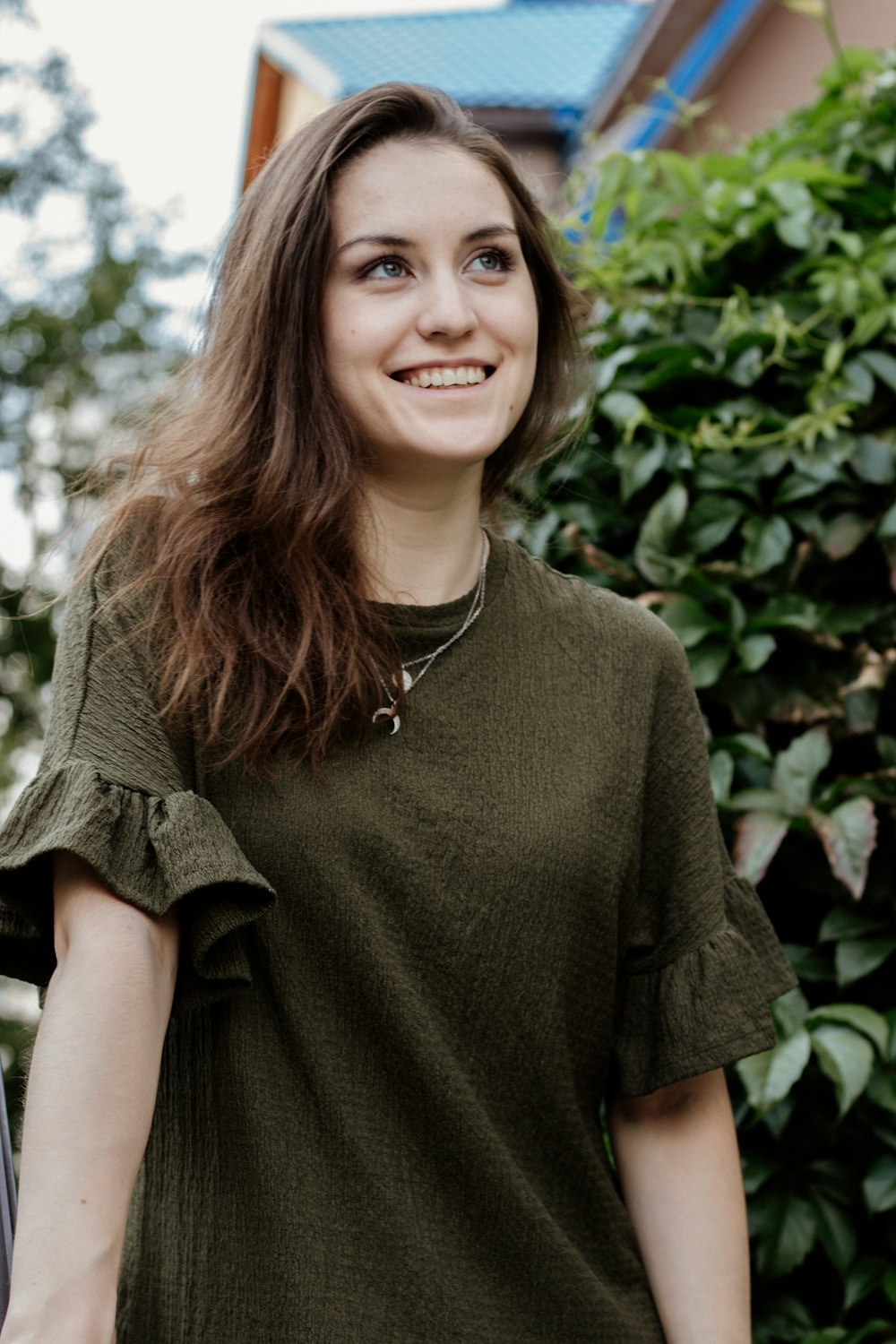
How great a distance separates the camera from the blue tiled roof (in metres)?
7.04

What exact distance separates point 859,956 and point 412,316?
0.98 meters

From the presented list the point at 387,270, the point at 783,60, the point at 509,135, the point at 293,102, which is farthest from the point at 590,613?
the point at 293,102

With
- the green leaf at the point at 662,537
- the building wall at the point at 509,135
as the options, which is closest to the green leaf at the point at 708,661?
the green leaf at the point at 662,537

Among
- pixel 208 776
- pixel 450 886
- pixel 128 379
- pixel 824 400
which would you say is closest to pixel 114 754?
pixel 208 776

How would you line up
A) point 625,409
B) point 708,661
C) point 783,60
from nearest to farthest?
point 708,661 < point 625,409 < point 783,60

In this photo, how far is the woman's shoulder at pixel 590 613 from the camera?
5.27 feet

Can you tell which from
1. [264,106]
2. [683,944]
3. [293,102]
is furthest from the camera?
[264,106]

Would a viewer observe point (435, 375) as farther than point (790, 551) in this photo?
No

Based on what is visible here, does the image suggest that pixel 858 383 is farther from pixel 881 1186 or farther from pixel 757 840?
pixel 881 1186

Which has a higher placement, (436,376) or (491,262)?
(491,262)

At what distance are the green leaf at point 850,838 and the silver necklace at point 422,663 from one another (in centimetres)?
55

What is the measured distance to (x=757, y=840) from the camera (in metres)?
1.80

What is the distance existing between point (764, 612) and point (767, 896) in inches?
15.2

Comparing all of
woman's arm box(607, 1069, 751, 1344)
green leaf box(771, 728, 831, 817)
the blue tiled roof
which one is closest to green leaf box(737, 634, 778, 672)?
green leaf box(771, 728, 831, 817)
